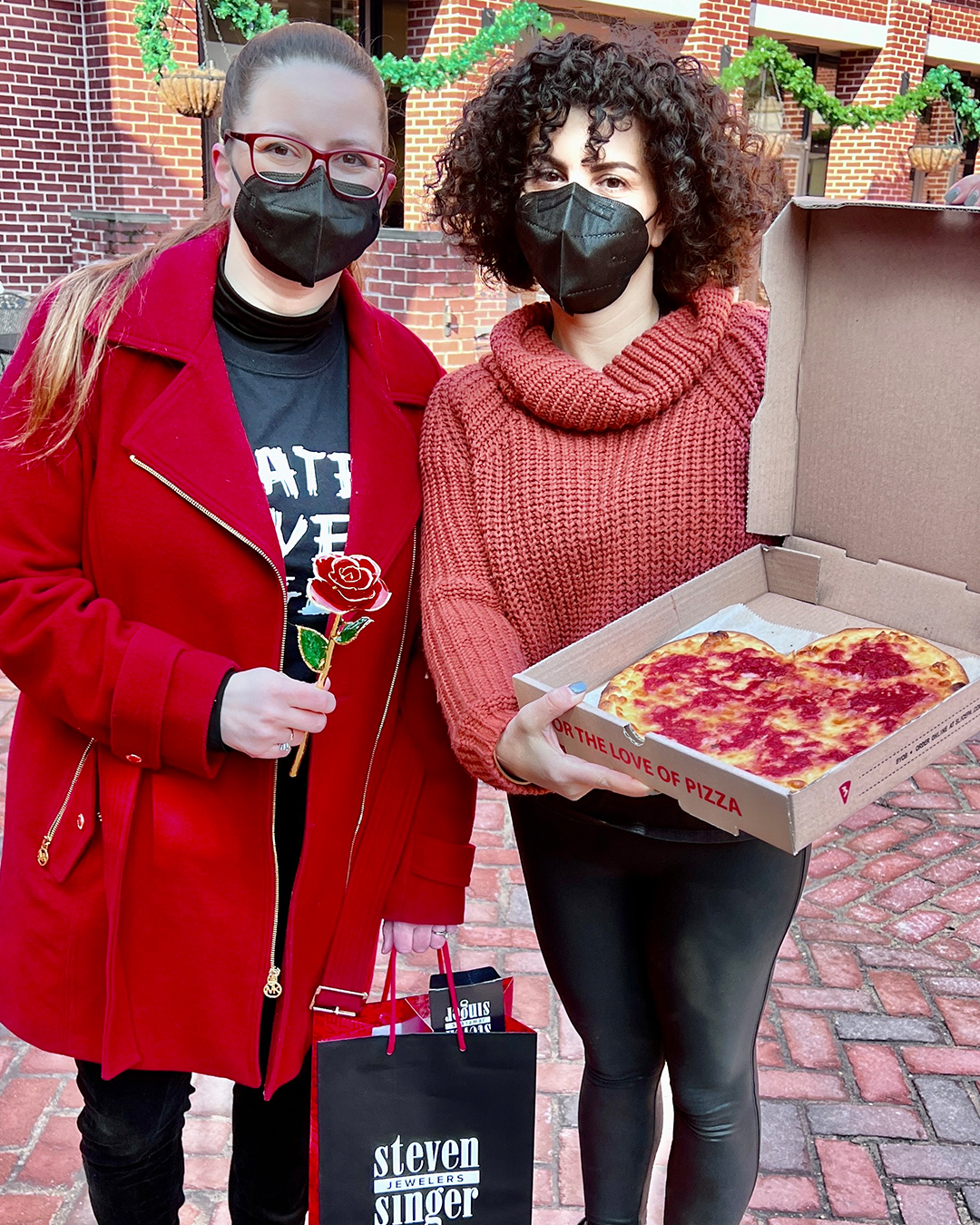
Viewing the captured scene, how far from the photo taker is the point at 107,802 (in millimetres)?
1856

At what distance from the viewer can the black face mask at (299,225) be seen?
184 centimetres

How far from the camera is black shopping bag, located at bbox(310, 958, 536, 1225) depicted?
6.33 ft

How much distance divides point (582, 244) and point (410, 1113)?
147 centimetres

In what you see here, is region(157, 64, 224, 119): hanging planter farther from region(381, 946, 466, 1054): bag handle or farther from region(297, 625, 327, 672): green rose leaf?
region(381, 946, 466, 1054): bag handle

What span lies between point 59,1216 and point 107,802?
1.34 meters

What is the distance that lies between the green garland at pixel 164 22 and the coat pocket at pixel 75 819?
7505 millimetres

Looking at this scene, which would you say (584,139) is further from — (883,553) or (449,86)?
(449,86)

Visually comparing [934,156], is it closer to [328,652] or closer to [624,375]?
[624,375]

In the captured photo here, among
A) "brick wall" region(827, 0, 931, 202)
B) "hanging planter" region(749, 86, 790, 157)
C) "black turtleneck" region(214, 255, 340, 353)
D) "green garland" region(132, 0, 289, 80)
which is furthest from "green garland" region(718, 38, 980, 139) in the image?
"black turtleneck" region(214, 255, 340, 353)

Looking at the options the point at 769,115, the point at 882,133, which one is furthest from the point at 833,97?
the point at 769,115

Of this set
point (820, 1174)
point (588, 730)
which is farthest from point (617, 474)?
point (820, 1174)

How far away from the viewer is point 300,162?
1.90 m

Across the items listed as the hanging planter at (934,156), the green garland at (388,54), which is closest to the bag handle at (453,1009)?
the green garland at (388,54)

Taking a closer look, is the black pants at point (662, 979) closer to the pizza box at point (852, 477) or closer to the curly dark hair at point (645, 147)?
the pizza box at point (852, 477)
